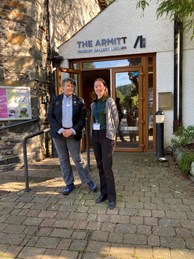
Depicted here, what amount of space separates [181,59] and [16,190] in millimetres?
4280

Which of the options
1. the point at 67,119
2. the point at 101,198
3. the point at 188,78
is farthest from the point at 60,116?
the point at 188,78

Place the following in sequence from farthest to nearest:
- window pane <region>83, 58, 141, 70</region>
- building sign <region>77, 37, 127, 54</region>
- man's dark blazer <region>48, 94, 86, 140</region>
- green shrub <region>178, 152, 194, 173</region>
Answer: window pane <region>83, 58, 141, 70</region> → building sign <region>77, 37, 127, 54</region> → green shrub <region>178, 152, 194, 173</region> → man's dark blazer <region>48, 94, 86, 140</region>

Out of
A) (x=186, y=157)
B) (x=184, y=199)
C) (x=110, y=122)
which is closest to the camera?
(x=110, y=122)

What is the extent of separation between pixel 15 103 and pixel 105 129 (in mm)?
2569

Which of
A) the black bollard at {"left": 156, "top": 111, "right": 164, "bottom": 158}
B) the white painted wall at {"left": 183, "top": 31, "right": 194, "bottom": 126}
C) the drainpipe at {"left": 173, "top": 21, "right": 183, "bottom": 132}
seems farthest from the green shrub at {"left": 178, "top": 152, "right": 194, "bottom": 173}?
the white painted wall at {"left": 183, "top": 31, "right": 194, "bottom": 126}

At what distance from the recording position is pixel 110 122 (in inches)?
125

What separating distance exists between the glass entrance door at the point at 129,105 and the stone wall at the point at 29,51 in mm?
1609

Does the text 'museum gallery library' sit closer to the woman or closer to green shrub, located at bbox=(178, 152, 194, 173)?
green shrub, located at bbox=(178, 152, 194, 173)

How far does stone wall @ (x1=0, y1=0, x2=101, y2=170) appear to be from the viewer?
490 centimetres

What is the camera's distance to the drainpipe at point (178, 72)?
18.3 feet

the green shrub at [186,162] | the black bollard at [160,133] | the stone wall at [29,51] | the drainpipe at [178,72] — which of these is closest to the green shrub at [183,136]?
the drainpipe at [178,72]

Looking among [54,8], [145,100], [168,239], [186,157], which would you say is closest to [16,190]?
[168,239]

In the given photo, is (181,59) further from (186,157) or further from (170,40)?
(186,157)

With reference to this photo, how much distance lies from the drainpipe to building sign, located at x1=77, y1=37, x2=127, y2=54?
3.70 ft
